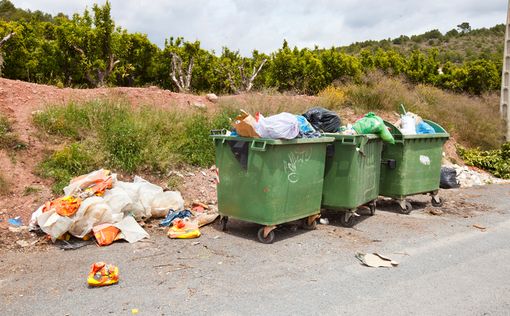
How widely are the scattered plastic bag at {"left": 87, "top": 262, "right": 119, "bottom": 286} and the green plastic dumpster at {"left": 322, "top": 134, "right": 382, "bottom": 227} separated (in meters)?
3.18

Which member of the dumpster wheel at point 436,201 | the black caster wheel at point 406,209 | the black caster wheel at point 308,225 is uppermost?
the dumpster wheel at point 436,201

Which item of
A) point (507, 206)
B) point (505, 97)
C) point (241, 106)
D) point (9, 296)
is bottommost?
point (9, 296)

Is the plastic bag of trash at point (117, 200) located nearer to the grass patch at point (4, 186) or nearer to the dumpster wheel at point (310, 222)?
the grass patch at point (4, 186)

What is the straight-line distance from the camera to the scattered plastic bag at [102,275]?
4371mm

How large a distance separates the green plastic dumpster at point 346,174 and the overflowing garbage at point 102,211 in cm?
162

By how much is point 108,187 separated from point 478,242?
4.70 metres

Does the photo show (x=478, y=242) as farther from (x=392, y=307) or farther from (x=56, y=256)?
(x=56, y=256)

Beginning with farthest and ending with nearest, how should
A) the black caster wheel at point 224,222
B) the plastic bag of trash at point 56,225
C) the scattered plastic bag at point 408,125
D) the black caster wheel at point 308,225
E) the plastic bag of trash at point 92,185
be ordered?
the scattered plastic bag at point 408,125 < the black caster wheel at point 308,225 < the black caster wheel at point 224,222 < the plastic bag of trash at point 92,185 < the plastic bag of trash at point 56,225

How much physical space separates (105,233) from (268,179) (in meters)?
1.97

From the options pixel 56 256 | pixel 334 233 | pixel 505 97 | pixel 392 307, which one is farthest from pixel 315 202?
pixel 505 97

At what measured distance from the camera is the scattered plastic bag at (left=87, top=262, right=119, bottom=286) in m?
4.37

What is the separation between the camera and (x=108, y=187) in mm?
6098

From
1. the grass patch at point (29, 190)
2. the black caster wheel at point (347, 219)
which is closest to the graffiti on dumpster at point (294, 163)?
the black caster wheel at point (347, 219)

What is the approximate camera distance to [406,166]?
7.73 meters
